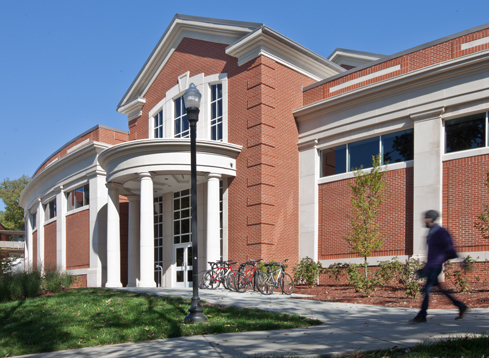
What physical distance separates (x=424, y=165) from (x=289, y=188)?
562 centimetres

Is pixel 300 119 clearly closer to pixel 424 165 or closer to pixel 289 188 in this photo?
pixel 289 188

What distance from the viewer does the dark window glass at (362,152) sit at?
17766 mm

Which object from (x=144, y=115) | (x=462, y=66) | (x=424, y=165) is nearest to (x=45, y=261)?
(x=144, y=115)

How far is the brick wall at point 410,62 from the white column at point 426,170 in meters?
2.11

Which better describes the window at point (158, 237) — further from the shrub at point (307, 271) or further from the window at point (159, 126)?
the shrub at point (307, 271)

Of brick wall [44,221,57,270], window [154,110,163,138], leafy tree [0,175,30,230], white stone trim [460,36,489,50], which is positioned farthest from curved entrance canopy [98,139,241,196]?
leafy tree [0,175,30,230]

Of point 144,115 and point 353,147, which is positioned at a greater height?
point 144,115

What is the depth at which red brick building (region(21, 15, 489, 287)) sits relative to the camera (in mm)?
15578

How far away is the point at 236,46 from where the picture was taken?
63.1 ft

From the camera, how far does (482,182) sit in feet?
48.2

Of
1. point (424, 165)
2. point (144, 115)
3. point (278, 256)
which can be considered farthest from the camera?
point (144, 115)

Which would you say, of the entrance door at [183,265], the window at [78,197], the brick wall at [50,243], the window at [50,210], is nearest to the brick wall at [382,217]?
the entrance door at [183,265]

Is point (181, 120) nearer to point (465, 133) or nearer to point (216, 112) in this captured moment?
point (216, 112)

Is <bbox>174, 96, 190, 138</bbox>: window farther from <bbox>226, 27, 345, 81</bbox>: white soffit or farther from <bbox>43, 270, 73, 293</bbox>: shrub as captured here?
<bbox>43, 270, 73, 293</bbox>: shrub
